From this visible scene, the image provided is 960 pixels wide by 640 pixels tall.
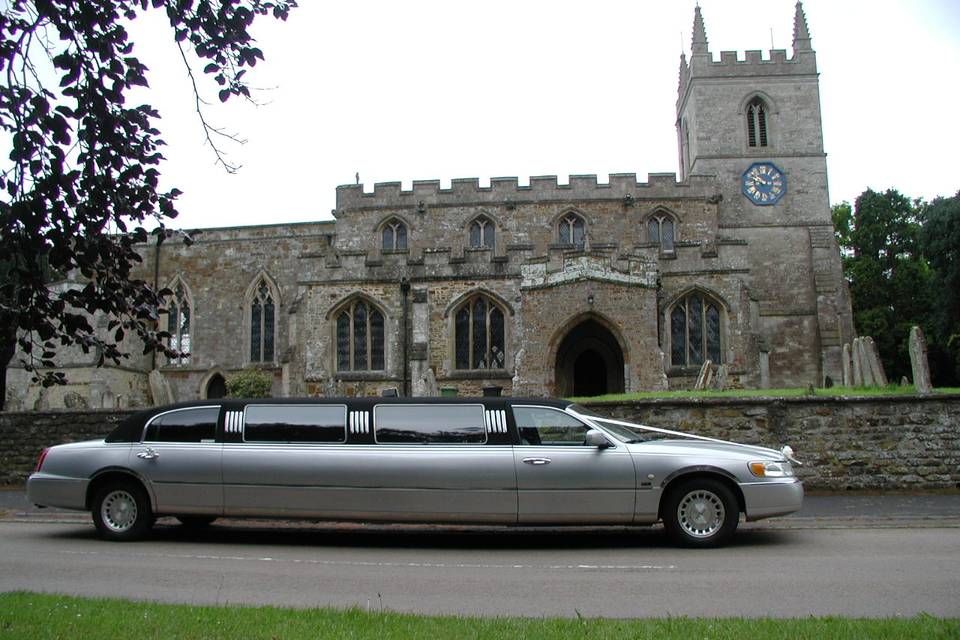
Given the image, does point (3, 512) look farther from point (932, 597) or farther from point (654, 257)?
point (654, 257)

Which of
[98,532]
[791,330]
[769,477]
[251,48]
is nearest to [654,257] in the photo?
[791,330]

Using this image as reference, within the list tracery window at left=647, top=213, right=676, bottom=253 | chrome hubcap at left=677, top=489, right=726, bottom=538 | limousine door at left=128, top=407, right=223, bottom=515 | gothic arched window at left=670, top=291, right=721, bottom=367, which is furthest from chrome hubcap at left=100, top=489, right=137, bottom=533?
tracery window at left=647, top=213, right=676, bottom=253

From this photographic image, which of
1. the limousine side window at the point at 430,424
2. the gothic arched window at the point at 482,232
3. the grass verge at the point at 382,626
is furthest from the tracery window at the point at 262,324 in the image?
the grass verge at the point at 382,626

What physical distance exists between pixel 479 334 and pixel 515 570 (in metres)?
18.3

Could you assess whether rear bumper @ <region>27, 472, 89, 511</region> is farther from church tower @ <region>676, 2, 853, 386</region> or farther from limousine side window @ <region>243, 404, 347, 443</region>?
church tower @ <region>676, 2, 853, 386</region>

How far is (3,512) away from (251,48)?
8.87 meters

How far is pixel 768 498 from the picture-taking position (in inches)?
348

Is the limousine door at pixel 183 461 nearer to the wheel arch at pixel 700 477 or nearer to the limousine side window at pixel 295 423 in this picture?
the limousine side window at pixel 295 423

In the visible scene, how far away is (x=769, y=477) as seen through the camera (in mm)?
8922

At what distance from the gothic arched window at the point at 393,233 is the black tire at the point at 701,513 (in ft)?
82.3

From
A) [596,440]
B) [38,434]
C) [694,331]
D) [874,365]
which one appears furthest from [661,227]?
[596,440]

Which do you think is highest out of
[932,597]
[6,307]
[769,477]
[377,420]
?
[6,307]

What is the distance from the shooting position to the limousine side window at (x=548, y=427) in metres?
9.15

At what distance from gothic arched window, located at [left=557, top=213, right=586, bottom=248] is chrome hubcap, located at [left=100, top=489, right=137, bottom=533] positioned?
2408cm
